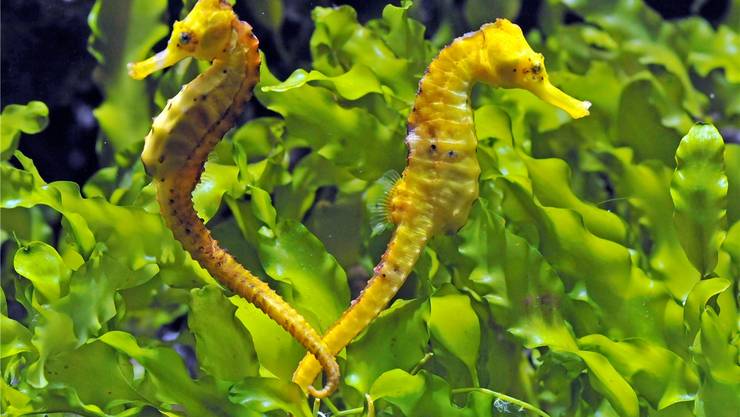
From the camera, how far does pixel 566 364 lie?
130 centimetres

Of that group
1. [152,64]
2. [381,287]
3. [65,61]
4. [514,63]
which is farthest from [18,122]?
[514,63]

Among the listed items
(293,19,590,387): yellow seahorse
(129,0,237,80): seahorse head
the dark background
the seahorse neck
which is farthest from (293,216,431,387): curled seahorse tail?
the dark background

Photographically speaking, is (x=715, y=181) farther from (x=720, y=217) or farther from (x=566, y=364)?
(x=566, y=364)

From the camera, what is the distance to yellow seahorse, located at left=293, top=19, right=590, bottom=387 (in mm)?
1113

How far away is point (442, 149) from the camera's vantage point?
1127mm

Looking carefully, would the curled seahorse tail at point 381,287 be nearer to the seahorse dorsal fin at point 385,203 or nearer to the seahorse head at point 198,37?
the seahorse dorsal fin at point 385,203

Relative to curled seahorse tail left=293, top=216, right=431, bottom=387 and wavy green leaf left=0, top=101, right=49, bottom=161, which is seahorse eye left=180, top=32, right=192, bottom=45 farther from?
wavy green leaf left=0, top=101, right=49, bottom=161

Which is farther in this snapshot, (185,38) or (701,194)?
(701,194)

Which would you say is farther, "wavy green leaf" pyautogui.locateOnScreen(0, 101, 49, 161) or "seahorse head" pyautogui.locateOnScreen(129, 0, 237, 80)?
"wavy green leaf" pyautogui.locateOnScreen(0, 101, 49, 161)

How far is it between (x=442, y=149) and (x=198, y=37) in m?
0.32

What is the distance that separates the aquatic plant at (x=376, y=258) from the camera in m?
1.17

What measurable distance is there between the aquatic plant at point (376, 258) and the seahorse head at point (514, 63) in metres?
0.20

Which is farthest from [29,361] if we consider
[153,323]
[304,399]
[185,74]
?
[185,74]

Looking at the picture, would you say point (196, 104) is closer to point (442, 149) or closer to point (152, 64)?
point (152, 64)
